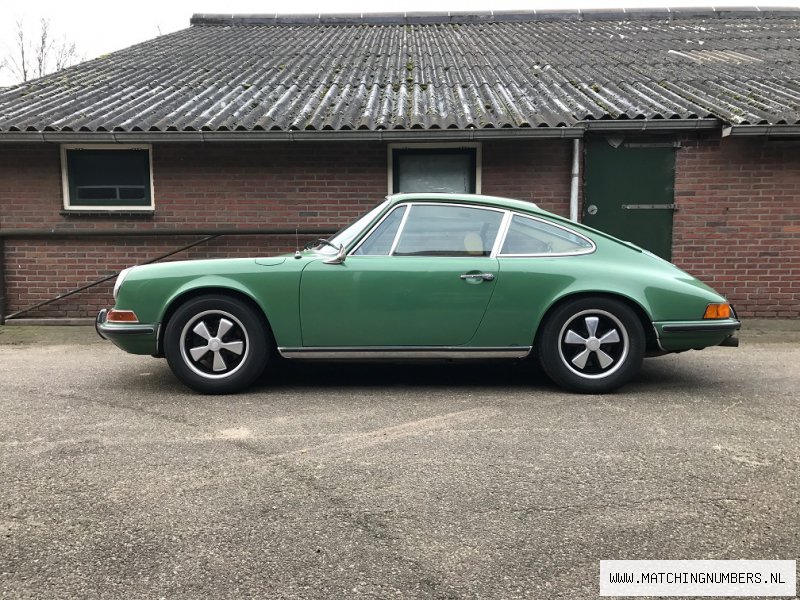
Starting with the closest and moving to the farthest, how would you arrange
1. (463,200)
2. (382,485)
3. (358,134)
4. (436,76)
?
1. (382,485)
2. (463,200)
3. (358,134)
4. (436,76)

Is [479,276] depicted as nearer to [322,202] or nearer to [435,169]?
[435,169]

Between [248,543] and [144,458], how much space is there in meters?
1.13

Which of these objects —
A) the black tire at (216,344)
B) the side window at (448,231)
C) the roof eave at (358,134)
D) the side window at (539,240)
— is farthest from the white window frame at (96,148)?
the side window at (539,240)

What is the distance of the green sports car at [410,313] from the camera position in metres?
4.36

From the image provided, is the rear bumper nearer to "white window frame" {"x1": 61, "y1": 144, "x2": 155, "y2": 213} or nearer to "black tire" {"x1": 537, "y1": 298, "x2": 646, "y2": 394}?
"black tire" {"x1": 537, "y1": 298, "x2": 646, "y2": 394}

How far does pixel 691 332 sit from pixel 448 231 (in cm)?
176

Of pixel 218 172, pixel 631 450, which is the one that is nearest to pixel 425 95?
pixel 218 172

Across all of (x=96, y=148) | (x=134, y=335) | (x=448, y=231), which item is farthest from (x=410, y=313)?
(x=96, y=148)

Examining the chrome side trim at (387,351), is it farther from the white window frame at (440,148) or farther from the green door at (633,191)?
the green door at (633,191)

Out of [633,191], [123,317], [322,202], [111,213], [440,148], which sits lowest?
[123,317]

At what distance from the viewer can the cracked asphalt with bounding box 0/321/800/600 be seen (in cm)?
216

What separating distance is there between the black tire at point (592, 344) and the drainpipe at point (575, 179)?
Result: 3.59 metres

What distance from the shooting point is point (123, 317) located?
4.39 meters

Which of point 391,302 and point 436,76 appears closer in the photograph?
point 391,302
